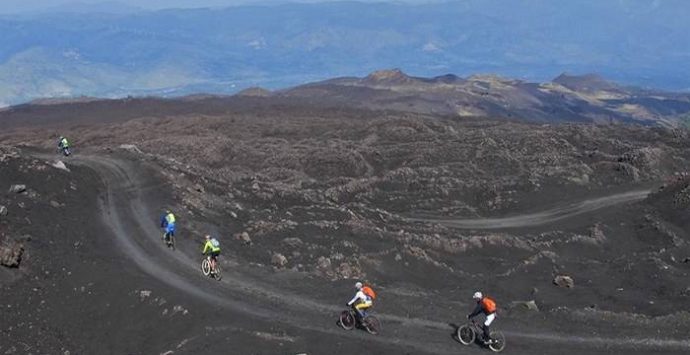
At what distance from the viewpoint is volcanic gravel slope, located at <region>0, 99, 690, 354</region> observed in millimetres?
27766

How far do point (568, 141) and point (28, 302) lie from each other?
67.6 meters

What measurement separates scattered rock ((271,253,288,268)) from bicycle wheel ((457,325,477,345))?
12.8 metres

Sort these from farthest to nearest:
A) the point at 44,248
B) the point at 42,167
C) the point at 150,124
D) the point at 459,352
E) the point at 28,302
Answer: the point at 150,124
the point at 42,167
the point at 44,248
the point at 28,302
the point at 459,352

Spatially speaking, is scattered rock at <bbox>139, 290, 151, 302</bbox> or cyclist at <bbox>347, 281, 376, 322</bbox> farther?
scattered rock at <bbox>139, 290, 151, 302</bbox>

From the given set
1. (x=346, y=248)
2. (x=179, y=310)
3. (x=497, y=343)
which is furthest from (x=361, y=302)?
(x=346, y=248)

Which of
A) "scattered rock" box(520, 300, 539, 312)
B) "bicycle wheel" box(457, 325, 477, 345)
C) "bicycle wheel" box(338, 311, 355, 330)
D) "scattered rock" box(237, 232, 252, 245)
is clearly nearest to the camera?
"bicycle wheel" box(457, 325, 477, 345)

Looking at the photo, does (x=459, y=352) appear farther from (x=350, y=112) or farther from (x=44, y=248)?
(x=350, y=112)

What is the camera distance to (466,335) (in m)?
26.0

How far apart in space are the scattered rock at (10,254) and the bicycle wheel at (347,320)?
16.5 metres

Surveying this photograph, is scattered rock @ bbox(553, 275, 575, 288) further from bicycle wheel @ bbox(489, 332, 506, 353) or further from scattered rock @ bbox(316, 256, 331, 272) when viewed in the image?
bicycle wheel @ bbox(489, 332, 506, 353)

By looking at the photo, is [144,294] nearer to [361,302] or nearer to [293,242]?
[361,302]

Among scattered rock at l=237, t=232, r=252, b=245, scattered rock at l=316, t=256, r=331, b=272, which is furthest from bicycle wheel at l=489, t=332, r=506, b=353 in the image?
scattered rock at l=237, t=232, r=252, b=245

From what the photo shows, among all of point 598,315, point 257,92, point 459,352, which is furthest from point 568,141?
point 257,92

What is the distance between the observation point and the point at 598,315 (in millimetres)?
29328
